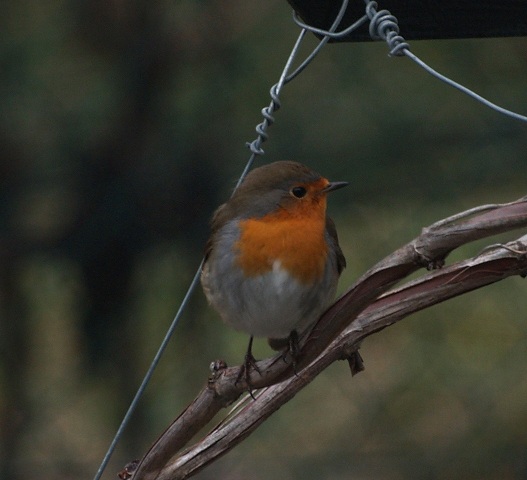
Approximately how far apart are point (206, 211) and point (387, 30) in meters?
1.96

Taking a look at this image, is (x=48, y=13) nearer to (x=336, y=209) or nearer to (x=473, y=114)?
(x=336, y=209)

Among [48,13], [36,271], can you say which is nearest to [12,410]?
[36,271]

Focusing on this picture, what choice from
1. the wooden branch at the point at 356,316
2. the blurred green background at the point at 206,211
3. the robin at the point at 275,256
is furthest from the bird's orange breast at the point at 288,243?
the blurred green background at the point at 206,211

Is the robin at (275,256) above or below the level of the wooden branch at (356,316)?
above

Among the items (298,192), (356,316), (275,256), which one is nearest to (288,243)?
(275,256)

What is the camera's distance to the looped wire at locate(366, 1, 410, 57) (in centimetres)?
173

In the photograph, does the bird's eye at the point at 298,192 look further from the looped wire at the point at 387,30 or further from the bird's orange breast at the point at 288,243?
the looped wire at the point at 387,30

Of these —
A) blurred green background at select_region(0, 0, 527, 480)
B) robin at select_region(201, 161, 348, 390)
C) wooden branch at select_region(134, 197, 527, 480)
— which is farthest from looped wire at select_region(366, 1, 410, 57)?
blurred green background at select_region(0, 0, 527, 480)

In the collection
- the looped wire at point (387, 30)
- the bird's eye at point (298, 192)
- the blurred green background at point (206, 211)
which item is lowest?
the looped wire at point (387, 30)

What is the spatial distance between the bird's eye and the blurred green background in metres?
1.07

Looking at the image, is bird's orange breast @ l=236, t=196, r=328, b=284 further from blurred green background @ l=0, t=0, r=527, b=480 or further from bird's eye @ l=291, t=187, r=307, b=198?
blurred green background @ l=0, t=0, r=527, b=480

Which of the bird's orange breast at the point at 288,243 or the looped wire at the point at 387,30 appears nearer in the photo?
the looped wire at the point at 387,30

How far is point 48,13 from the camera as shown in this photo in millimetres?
3855

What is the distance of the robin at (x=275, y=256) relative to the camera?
238 centimetres
